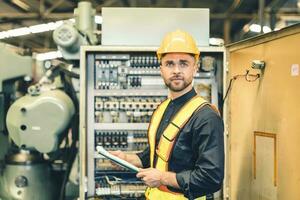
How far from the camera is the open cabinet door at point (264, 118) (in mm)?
2113

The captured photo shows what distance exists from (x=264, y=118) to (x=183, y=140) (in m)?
0.74

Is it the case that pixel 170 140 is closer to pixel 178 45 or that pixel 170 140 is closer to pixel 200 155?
pixel 200 155

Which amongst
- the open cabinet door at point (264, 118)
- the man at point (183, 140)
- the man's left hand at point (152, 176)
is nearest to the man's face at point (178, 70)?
the man at point (183, 140)

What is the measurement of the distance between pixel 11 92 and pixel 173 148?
1751mm

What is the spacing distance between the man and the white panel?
0.75 metres

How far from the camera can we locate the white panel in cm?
282

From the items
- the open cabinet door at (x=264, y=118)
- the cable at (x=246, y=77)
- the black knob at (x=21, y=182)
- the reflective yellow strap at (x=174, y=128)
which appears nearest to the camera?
the reflective yellow strap at (x=174, y=128)

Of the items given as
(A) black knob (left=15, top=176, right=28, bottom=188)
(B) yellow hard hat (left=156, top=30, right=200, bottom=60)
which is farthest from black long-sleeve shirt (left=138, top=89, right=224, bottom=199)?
(A) black knob (left=15, top=176, right=28, bottom=188)

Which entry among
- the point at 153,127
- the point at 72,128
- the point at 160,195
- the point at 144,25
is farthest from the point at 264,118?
the point at 72,128

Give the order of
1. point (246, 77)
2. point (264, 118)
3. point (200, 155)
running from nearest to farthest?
point (200, 155), point (264, 118), point (246, 77)

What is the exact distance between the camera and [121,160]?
82.3 inches

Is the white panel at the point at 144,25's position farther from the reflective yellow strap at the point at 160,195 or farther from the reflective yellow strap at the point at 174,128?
the reflective yellow strap at the point at 160,195

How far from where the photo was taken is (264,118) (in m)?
2.46

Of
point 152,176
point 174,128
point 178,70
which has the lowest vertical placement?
point 152,176
